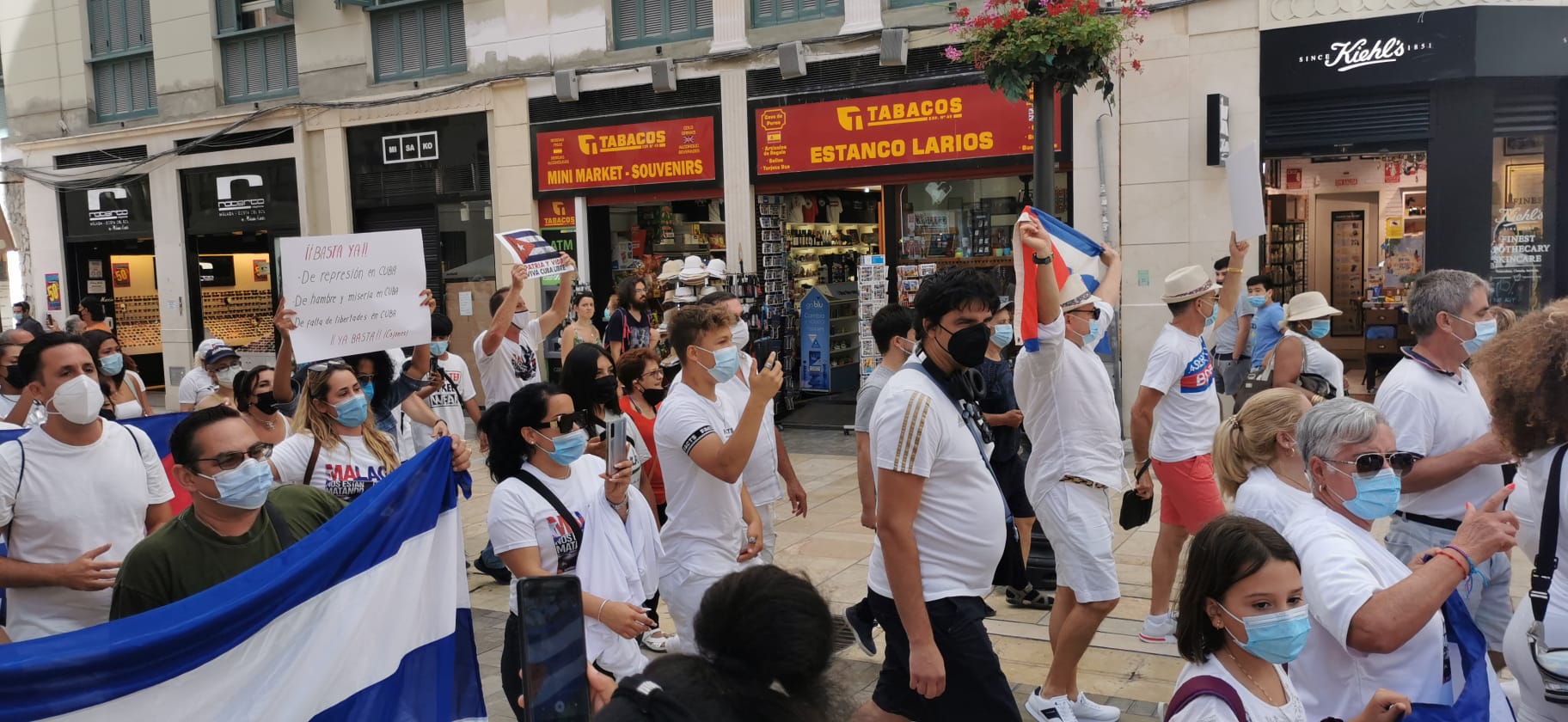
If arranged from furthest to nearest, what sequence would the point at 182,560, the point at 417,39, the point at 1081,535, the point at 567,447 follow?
the point at 417,39
the point at 1081,535
the point at 567,447
the point at 182,560

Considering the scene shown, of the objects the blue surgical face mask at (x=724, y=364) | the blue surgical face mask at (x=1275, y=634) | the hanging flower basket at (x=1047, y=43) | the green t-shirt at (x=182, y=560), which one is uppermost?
the hanging flower basket at (x=1047, y=43)

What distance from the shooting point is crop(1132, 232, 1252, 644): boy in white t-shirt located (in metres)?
5.88

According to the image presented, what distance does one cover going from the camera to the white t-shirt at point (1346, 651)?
2.94 m

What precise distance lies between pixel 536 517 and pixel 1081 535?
246 centimetres

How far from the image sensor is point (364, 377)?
6.33m

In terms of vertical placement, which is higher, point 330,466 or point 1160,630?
point 330,466

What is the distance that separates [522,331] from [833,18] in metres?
6.82

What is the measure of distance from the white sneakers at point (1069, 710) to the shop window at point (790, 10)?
1061cm

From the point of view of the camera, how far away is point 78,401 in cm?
431

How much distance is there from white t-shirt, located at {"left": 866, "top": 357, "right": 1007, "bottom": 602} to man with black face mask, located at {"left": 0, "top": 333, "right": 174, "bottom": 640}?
2.80m

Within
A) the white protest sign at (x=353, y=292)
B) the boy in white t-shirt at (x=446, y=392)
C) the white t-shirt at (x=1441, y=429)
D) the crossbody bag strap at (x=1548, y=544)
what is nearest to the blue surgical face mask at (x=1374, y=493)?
the crossbody bag strap at (x=1548, y=544)

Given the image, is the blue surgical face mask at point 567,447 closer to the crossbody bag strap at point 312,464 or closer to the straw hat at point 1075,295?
the crossbody bag strap at point 312,464

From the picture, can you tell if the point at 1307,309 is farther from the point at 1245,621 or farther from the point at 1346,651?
the point at 1245,621

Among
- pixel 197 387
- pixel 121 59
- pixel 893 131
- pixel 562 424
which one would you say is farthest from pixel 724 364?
pixel 121 59
